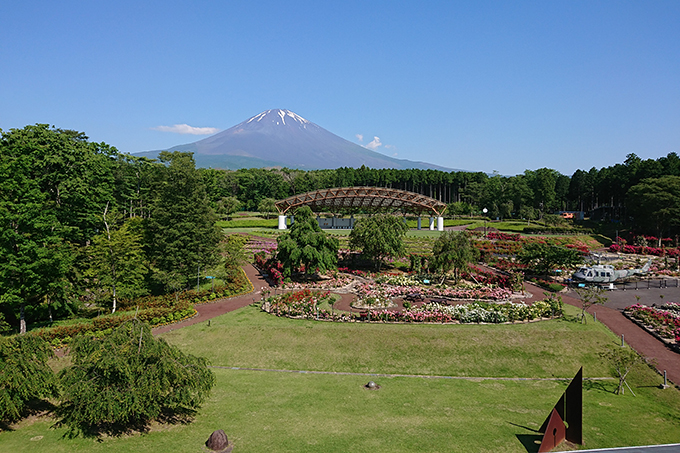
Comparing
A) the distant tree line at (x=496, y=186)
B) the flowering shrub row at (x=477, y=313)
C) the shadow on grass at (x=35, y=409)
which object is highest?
the distant tree line at (x=496, y=186)

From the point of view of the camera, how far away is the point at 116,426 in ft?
47.0

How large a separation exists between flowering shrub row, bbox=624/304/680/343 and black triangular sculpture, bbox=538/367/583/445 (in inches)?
511

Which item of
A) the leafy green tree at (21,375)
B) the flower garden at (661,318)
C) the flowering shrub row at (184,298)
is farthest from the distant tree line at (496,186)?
the leafy green tree at (21,375)

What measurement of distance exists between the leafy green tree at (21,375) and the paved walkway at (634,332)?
25374 millimetres

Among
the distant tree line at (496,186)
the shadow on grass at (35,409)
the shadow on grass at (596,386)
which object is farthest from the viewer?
the distant tree line at (496,186)

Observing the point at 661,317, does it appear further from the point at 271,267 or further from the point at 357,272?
the point at 271,267

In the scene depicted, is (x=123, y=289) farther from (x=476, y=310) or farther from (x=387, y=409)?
(x=476, y=310)

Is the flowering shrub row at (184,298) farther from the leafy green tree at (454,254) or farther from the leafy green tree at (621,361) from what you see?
the leafy green tree at (621,361)

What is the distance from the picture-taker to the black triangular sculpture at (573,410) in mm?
13719

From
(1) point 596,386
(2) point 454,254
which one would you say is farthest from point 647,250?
(1) point 596,386

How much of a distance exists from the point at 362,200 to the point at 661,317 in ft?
182

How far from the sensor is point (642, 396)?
18.1 meters

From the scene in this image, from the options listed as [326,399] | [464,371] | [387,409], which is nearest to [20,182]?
[326,399]

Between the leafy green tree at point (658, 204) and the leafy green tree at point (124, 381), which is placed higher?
the leafy green tree at point (658, 204)
